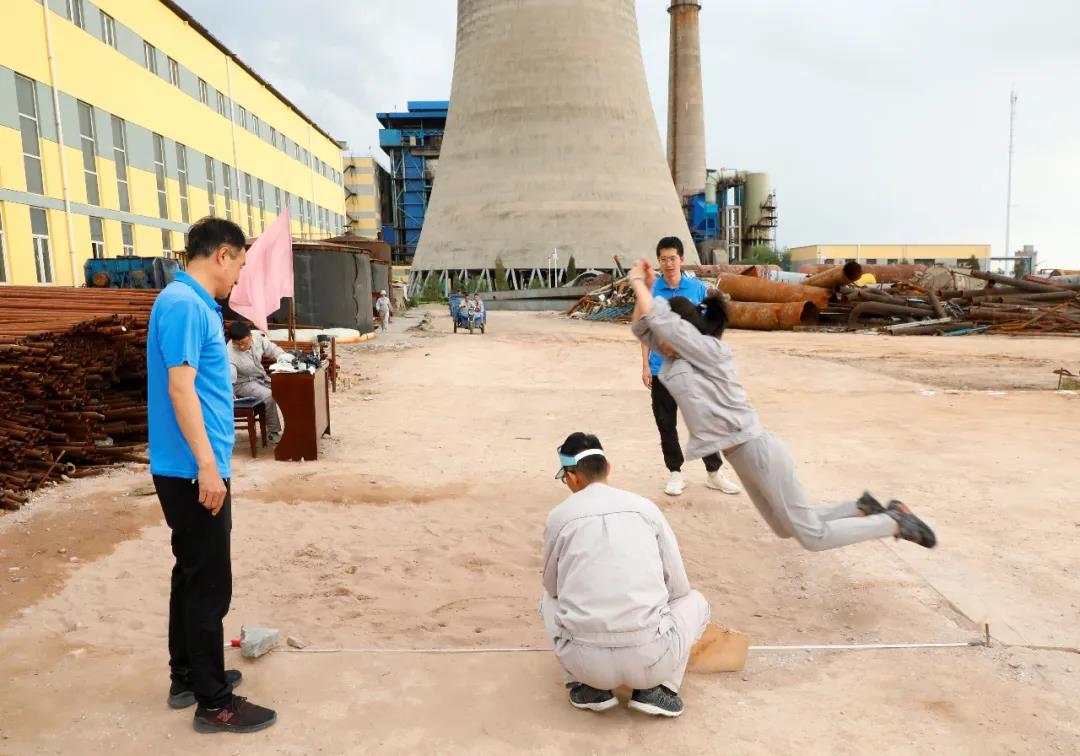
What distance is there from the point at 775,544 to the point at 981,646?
1.70 m

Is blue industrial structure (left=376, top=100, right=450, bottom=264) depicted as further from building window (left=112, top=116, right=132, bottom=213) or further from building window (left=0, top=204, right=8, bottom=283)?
building window (left=0, top=204, right=8, bottom=283)

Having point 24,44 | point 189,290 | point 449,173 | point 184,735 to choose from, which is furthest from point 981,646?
point 449,173

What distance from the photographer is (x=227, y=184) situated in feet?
103

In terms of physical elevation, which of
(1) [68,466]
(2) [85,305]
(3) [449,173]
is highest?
(3) [449,173]

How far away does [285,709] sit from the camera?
2787 millimetres

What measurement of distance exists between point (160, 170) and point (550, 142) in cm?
1831

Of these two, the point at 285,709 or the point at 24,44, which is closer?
the point at 285,709

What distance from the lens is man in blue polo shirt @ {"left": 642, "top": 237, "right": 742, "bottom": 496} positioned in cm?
507

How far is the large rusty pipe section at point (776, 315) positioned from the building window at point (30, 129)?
61.8 feet

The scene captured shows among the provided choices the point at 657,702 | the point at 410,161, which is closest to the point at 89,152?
the point at 657,702

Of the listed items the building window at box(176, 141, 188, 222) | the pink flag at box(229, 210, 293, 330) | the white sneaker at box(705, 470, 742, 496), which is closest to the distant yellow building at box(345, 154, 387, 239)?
the building window at box(176, 141, 188, 222)

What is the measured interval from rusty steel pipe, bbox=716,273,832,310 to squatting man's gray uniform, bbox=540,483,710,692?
66.7 feet

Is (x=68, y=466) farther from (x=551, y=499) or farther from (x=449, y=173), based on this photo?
(x=449, y=173)

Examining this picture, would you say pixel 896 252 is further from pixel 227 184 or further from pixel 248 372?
pixel 248 372
